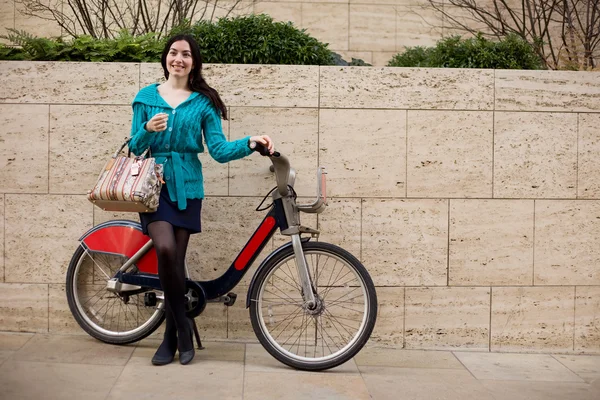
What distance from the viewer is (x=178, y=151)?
5.42 m

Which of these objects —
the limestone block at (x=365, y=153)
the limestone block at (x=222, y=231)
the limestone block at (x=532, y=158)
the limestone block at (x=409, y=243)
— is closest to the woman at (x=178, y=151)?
the limestone block at (x=222, y=231)

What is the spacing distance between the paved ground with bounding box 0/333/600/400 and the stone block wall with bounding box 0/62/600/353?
0.27 meters

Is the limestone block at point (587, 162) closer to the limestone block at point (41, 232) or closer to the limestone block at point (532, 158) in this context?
the limestone block at point (532, 158)

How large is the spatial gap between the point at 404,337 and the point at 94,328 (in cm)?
224

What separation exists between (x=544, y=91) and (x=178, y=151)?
2.76m

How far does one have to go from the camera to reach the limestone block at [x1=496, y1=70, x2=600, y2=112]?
623 centimetres

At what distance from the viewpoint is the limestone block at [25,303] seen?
6242mm

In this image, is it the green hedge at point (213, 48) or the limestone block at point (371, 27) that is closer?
the green hedge at point (213, 48)

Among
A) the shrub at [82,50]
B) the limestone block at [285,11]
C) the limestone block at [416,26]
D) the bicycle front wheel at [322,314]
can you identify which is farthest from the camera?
the limestone block at [416,26]

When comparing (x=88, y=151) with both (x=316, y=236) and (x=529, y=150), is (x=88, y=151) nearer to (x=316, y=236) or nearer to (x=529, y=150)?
(x=316, y=236)

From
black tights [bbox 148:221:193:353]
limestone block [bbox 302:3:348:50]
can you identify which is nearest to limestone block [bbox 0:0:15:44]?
limestone block [bbox 302:3:348:50]

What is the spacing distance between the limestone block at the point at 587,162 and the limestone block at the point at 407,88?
72cm

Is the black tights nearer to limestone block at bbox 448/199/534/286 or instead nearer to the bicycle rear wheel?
the bicycle rear wheel

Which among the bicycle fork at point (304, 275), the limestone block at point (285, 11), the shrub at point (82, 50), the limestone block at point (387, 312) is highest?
the limestone block at point (285, 11)
